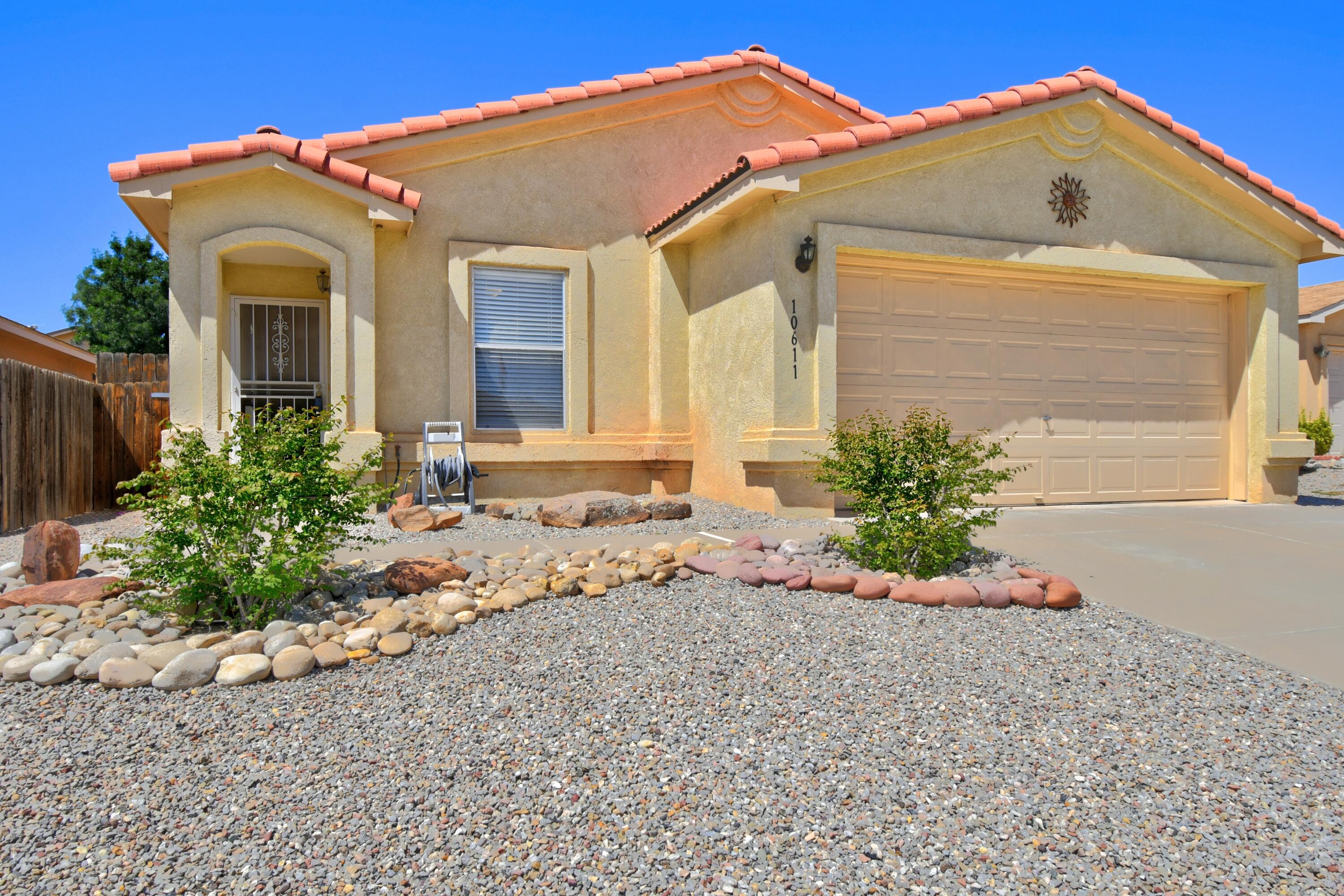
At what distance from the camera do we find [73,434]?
30.2 feet

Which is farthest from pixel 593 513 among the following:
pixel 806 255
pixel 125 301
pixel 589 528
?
pixel 125 301

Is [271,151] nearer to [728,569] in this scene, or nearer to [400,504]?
[400,504]

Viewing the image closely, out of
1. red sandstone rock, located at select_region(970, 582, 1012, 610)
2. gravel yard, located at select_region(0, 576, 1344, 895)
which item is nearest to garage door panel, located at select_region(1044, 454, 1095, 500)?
red sandstone rock, located at select_region(970, 582, 1012, 610)

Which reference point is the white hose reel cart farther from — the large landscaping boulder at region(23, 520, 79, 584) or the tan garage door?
the tan garage door

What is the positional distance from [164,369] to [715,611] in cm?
999

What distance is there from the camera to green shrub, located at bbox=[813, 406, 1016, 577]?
5.41 meters

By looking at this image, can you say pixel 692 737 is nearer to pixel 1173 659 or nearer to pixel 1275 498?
pixel 1173 659

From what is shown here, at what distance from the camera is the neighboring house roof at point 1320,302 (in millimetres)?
16844

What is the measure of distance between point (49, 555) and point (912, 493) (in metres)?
5.21

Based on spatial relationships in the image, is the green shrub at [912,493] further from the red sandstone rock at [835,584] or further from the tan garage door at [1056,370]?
the tan garage door at [1056,370]

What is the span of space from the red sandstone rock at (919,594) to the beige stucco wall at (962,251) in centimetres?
301

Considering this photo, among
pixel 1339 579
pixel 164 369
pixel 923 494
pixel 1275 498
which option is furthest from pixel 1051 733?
pixel 164 369

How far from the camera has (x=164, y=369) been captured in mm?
11641

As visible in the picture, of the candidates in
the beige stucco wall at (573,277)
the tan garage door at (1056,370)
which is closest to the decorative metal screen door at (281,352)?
the beige stucco wall at (573,277)
